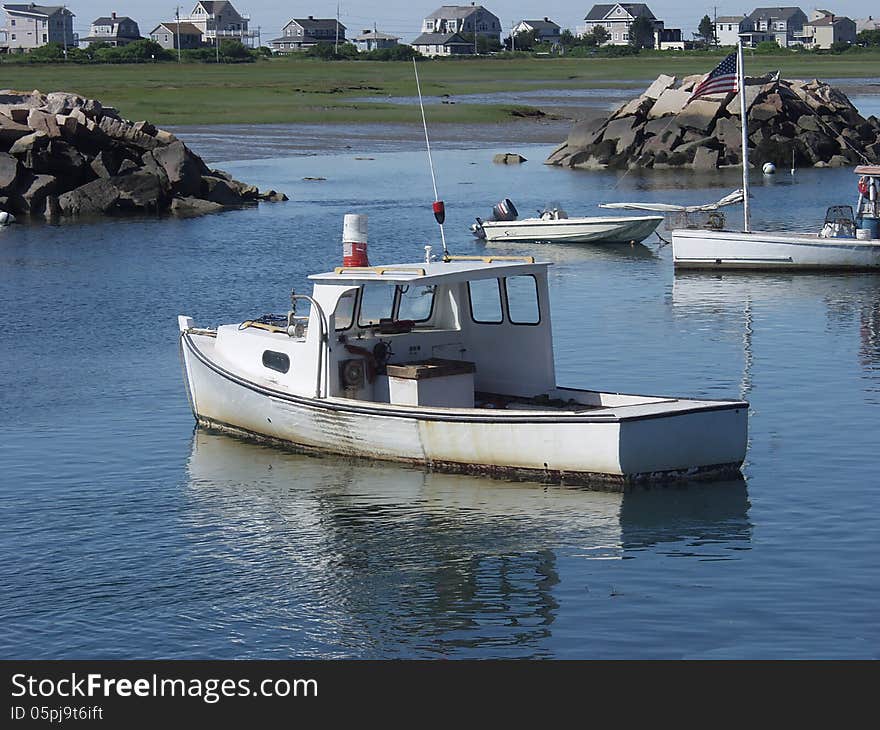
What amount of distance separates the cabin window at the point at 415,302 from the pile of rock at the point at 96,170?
36836 millimetres

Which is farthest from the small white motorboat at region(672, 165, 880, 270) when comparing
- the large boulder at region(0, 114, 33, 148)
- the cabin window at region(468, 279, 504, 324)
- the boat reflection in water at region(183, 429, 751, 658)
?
the large boulder at region(0, 114, 33, 148)

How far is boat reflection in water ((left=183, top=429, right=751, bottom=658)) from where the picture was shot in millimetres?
16500

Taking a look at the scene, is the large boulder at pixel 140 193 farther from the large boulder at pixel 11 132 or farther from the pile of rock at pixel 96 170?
the large boulder at pixel 11 132

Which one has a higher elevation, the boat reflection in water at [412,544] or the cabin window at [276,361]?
the cabin window at [276,361]

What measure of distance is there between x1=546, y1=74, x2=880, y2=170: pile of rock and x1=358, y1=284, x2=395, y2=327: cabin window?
A: 5388cm

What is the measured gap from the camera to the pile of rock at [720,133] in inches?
2982

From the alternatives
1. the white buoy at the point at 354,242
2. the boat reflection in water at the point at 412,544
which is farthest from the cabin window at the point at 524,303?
the boat reflection in water at the point at 412,544

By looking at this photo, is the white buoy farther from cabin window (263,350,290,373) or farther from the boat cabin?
cabin window (263,350,290,373)

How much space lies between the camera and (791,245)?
41375 mm

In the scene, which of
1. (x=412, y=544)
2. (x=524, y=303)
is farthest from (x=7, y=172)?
(x=412, y=544)

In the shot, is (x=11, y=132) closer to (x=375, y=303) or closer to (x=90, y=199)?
(x=90, y=199)

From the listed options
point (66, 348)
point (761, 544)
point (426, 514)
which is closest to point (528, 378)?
point (426, 514)

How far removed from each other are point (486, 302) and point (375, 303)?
164 centimetres

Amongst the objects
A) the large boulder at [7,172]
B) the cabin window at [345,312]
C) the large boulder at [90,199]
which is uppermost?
the large boulder at [7,172]
